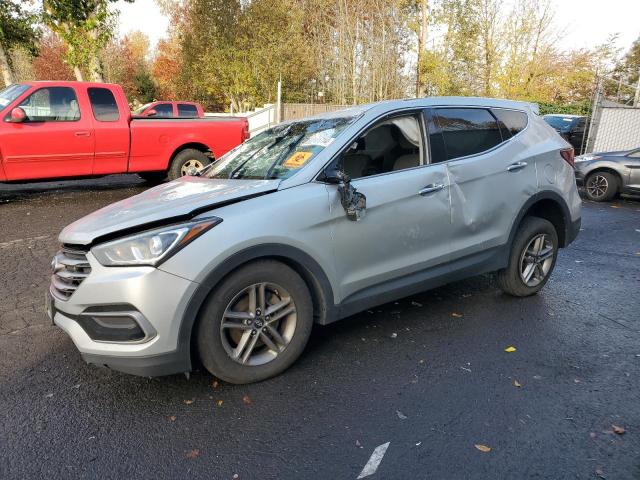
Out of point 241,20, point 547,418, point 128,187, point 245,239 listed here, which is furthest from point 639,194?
point 241,20

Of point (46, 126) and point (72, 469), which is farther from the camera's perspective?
point (46, 126)

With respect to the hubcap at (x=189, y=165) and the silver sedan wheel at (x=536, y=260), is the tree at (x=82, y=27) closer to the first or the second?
the hubcap at (x=189, y=165)

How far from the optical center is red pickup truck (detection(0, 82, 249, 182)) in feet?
24.8

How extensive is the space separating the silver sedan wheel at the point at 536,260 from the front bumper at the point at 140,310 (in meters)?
3.05

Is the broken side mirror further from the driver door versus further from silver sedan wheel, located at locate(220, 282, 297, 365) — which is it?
silver sedan wheel, located at locate(220, 282, 297, 365)

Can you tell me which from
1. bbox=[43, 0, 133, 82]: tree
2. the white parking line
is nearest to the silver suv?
the white parking line

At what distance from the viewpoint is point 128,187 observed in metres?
10.2

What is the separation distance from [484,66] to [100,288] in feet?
70.8

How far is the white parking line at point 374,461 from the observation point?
2.19 m

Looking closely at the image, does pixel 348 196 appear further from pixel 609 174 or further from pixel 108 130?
pixel 609 174

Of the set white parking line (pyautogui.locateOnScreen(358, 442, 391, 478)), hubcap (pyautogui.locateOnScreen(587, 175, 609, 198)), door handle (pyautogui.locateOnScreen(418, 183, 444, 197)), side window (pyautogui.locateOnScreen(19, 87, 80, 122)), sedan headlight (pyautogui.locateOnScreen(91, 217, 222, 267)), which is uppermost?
side window (pyautogui.locateOnScreen(19, 87, 80, 122))

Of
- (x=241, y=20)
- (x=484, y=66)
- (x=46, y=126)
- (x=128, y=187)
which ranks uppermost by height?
(x=241, y=20)

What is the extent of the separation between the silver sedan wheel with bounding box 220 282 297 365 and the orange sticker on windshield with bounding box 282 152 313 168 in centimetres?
87

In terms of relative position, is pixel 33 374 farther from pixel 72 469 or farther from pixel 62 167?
pixel 62 167
